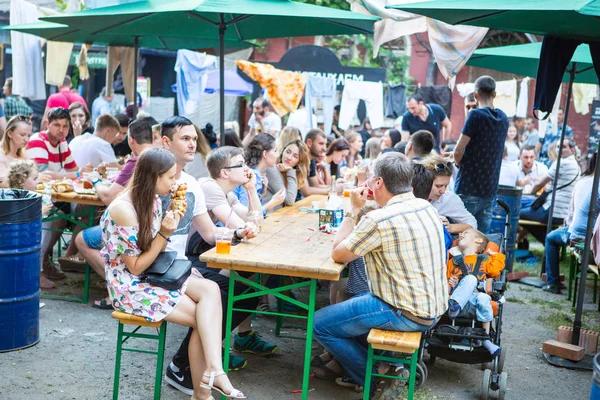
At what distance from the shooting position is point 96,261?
5570mm

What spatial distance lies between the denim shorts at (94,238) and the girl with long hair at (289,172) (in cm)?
147

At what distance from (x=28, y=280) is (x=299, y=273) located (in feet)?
6.48

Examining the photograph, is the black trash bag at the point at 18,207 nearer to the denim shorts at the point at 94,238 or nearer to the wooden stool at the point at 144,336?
the denim shorts at the point at 94,238

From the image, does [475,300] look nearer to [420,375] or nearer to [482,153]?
[420,375]

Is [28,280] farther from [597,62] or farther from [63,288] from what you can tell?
[597,62]

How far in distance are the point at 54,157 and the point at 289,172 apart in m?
2.41

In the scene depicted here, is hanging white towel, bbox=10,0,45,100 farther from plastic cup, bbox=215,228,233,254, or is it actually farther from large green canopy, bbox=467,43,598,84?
plastic cup, bbox=215,228,233,254

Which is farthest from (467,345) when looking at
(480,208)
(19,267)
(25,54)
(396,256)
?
(25,54)

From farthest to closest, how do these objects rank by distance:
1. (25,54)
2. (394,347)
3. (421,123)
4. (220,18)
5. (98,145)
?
(421,123), (25,54), (98,145), (220,18), (394,347)

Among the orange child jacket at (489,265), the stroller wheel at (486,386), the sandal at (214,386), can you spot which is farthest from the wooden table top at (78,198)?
the stroller wheel at (486,386)

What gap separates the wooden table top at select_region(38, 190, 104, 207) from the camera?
574 centimetres

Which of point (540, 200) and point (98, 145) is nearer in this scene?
point (98, 145)

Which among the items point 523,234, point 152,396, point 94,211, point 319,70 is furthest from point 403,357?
point 319,70

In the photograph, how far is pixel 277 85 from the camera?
12938 mm
